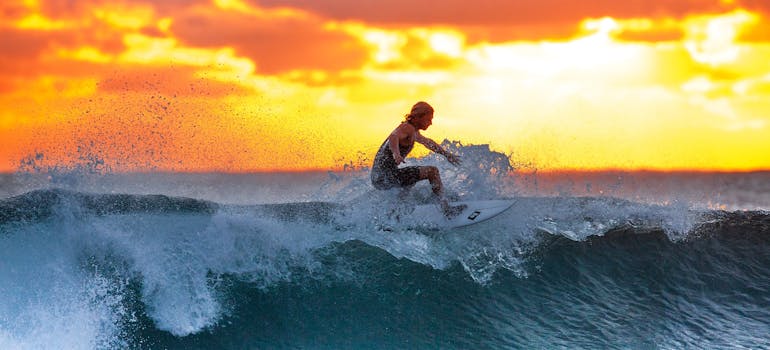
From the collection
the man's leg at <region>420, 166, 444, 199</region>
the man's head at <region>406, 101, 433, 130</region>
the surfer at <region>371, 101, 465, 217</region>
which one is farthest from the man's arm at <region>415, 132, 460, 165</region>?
the man's leg at <region>420, 166, 444, 199</region>

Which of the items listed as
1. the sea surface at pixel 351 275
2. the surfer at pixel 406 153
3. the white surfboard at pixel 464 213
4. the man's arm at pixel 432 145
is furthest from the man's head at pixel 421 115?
the white surfboard at pixel 464 213

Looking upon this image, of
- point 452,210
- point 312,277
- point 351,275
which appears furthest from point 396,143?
point 312,277

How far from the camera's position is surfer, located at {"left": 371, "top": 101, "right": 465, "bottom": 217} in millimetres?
7355

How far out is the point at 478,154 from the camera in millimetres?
8523

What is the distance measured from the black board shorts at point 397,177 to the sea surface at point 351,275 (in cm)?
Answer: 21

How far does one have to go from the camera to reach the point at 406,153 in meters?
7.51

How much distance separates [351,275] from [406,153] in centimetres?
150

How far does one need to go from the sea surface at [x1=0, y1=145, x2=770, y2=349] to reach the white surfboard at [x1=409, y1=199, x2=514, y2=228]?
10 cm

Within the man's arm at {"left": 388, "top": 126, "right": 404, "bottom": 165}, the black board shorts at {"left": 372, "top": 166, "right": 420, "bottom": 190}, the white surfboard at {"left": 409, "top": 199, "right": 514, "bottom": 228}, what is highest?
the man's arm at {"left": 388, "top": 126, "right": 404, "bottom": 165}

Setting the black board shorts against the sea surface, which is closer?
the sea surface

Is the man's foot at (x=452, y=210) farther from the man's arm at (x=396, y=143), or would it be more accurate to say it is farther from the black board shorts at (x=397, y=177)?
the man's arm at (x=396, y=143)

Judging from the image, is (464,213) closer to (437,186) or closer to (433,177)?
(437,186)

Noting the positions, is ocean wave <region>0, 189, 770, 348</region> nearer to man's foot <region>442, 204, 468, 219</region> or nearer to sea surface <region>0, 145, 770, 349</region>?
sea surface <region>0, 145, 770, 349</region>

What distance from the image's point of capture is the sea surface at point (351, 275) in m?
6.06
